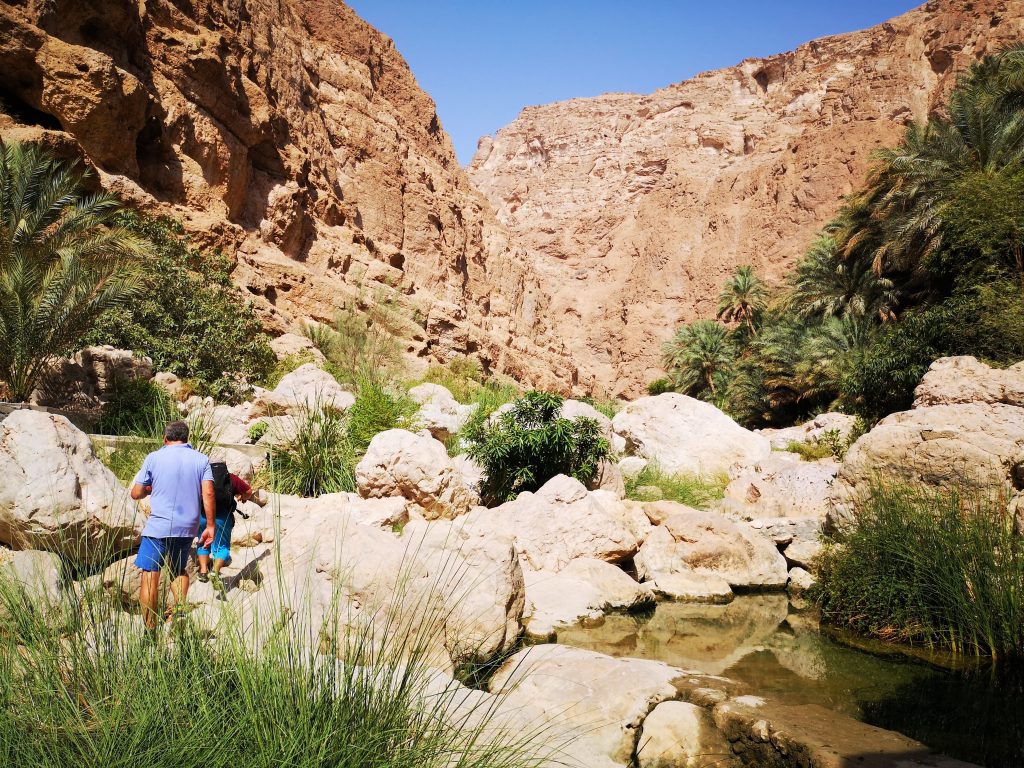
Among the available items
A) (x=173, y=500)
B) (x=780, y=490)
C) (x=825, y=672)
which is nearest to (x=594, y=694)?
(x=825, y=672)

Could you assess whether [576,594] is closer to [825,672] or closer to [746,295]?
[825,672]

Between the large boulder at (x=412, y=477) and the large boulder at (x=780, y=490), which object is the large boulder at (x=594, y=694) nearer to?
the large boulder at (x=412, y=477)

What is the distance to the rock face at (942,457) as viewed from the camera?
632cm

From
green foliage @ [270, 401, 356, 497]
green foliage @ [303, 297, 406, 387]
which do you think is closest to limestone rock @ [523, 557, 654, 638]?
green foliage @ [270, 401, 356, 497]

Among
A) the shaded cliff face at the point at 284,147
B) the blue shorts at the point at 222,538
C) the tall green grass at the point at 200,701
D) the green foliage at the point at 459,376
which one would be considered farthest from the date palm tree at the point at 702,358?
the tall green grass at the point at 200,701

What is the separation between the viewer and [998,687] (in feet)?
14.0

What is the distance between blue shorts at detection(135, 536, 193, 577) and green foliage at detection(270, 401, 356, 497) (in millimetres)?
4213

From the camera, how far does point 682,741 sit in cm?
347

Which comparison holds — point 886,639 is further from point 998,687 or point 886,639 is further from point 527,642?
point 527,642

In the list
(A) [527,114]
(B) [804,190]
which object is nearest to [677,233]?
(B) [804,190]

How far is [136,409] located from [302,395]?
2.62m

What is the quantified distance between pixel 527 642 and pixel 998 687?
347cm

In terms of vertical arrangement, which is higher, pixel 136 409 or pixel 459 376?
pixel 459 376

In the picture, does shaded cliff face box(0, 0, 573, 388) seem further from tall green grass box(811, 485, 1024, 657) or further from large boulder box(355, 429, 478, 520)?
tall green grass box(811, 485, 1024, 657)
